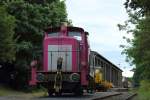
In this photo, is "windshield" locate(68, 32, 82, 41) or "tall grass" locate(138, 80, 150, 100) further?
"tall grass" locate(138, 80, 150, 100)

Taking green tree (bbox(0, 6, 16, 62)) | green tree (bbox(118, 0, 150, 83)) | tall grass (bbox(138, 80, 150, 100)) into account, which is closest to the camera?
green tree (bbox(118, 0, 150, 83))

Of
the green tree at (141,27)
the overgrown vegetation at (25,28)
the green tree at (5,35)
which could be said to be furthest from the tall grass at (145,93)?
the green tree at (5,35)

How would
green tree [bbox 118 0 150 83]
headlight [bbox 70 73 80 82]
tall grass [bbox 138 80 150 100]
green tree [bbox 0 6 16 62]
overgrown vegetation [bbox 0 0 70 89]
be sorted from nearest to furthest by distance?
green tree [bbox 118 0 150 83] < headlight [bbox 70 73 80 82] < tall grass [bbox 138 80 150 100] < green tree [bbox 0 6 16 62] < overgrown vegetation [bbox 0 0 70 89]

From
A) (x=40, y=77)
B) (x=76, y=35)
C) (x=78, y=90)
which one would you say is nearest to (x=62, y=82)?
(x=40, y=77)

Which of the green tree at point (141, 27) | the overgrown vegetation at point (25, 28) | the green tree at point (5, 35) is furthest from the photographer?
the overgrown vegetation at point (25, 28)

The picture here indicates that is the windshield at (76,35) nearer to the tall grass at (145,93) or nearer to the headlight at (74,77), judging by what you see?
the headlight at (74,77)

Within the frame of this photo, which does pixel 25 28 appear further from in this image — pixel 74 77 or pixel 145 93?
pixel 74 77

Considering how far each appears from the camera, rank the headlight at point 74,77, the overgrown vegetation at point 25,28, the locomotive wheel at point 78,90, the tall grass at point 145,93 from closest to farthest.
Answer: the headlight at point 74,77 → the locomotive wheel at point 78,90 → the tall grass at point 145,93 → the overgrown vegetation at point 25,28

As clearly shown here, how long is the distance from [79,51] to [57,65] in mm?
1587

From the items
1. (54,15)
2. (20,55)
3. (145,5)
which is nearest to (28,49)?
(20,55)

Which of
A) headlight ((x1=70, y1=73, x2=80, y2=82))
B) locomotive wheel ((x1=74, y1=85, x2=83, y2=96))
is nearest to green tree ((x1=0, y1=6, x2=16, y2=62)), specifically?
locomotive wheel ((x1=74, y1=85, x2=83, y2=96))

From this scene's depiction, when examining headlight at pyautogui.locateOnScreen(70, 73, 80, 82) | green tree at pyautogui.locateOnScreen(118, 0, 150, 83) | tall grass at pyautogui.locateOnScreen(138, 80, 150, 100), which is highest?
green tree at pyautogui.locateOnScreen(118, 0, 150, 83)

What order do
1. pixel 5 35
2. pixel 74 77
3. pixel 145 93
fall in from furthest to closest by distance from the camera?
1. pixel 5 35
2. pixel 145 93
3. pixel 74 77

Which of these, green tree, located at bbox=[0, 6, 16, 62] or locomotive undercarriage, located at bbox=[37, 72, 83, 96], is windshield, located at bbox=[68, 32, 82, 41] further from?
green tree, located at bbox=[0, 6, 16, 62]
